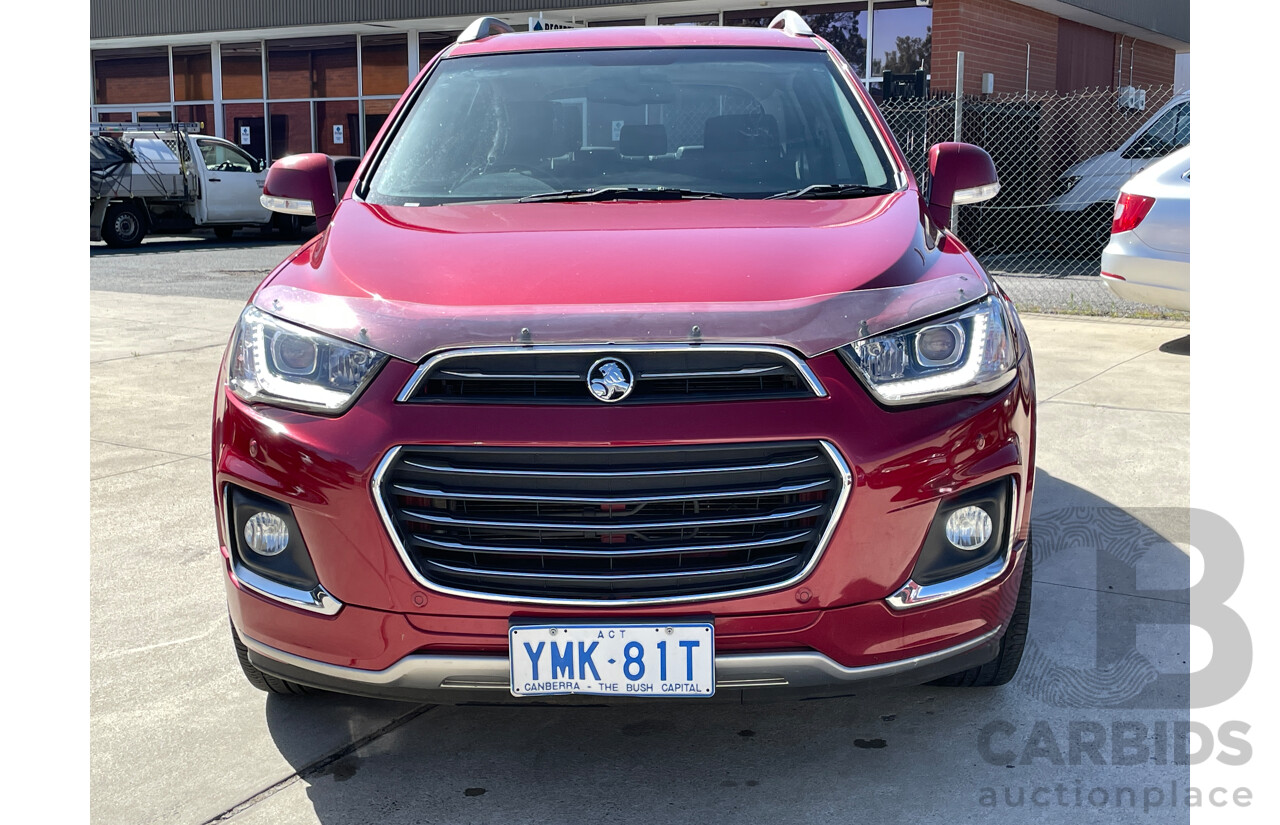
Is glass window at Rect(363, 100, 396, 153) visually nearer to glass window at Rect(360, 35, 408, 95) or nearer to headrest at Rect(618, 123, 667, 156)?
glass window at Rect(360, 35, 408, 95)

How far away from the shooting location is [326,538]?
8.32 feet

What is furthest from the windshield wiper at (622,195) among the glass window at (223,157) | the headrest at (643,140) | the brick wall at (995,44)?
the glass window at (223,157)

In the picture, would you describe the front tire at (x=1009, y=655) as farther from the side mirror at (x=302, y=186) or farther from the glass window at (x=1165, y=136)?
the glass window at (x=1165, y=136)

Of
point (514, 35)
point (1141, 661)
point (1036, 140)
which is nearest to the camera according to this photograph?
point (1141, 661)

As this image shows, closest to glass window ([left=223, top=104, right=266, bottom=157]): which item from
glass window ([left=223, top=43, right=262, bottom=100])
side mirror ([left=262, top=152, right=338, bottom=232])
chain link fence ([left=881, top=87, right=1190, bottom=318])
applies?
glass window ([left=223, top=43, right=262, bottom=100])

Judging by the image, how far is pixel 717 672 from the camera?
8.18ft

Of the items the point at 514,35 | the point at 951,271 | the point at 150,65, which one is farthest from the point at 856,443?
the point at 150,65

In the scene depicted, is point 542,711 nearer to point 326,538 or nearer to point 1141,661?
point 326,538

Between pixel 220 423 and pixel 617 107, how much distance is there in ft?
5.62

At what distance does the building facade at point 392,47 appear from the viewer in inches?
703

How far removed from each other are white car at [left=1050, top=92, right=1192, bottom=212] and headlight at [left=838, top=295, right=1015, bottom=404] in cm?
1175

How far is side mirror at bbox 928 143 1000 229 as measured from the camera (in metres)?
3.94

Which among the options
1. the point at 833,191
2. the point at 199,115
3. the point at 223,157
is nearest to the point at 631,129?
the point at 833,191

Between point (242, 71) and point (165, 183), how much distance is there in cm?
686
